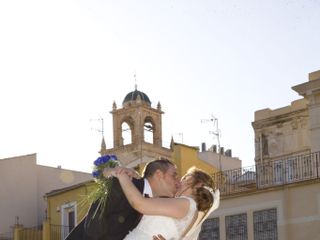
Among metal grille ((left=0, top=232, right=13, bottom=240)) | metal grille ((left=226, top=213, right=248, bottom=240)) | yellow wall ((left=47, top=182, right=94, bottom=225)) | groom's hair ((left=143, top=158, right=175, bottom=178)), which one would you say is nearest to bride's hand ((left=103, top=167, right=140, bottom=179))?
groom's hair ((left=143, top=158, right=175, bottom=178))

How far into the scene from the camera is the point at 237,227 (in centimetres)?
2728

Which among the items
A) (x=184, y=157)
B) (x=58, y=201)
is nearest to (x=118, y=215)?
(x=184, y=157)

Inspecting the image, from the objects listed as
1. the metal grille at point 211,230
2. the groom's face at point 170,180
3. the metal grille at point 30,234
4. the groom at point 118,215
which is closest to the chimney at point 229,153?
the metal grille at point 30,234

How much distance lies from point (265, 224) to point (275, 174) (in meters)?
2.35

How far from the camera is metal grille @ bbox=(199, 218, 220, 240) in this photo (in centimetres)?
2773

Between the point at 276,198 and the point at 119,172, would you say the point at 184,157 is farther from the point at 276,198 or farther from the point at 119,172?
the point at 119,172

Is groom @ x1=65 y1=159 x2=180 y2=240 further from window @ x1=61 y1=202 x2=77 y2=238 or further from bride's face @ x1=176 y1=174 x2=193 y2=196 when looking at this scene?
window @ x1=61 y1=202 x2=77 y2=238

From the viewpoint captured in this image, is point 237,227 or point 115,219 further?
point 237,227

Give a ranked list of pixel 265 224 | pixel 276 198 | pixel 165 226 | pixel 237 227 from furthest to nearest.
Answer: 1. pixel 237 227
2. pixel 265 224
3. pixel 276 198
4. pixel 165 226

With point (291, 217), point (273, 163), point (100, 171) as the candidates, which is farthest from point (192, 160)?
point (100, 171)

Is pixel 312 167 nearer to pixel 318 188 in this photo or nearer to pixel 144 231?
pixel 318 188

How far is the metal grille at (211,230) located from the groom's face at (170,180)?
816 inches

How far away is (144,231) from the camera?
7043 mm

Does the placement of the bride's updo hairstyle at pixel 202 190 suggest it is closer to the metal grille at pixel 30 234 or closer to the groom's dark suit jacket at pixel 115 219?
the groom's dark suit jacket at pixel 115 219
